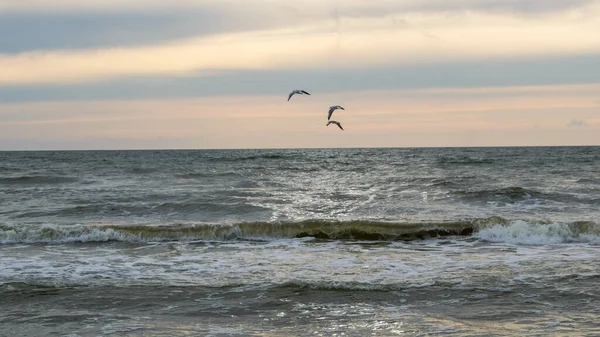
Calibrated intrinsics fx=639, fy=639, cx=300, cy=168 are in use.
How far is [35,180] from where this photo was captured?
123 feet

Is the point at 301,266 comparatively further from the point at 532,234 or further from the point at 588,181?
the point at 588,181

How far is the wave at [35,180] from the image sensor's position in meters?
36.4

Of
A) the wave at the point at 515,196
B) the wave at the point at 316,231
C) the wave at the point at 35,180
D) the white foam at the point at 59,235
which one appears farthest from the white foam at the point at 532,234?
the wave at the point at 35,180

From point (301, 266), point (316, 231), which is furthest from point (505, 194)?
point (301, 266)

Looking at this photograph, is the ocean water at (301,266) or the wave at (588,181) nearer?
the ocean water at (301,266)

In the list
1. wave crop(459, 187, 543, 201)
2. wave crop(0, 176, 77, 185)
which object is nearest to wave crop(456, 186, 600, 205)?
wave crop(459, 187, 543, 201)

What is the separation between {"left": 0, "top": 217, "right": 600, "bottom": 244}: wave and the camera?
56.6 feet

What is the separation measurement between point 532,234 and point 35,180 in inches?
1173

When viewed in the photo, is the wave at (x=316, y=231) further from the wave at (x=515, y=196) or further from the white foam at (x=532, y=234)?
the wave at (x=515, y=196)

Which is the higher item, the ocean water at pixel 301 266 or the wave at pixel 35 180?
the wave at pixel 35 180

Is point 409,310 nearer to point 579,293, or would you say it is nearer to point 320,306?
point 320,306

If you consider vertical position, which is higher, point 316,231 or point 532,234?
point 532,234

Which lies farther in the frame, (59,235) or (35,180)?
(35,180)

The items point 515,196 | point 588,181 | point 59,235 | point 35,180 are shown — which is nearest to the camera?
point 59,235
